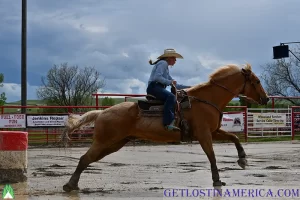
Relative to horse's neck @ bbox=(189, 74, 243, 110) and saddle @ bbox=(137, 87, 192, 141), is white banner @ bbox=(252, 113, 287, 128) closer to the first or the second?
horse's neck @ bbox=(189, 74, 243, 110)

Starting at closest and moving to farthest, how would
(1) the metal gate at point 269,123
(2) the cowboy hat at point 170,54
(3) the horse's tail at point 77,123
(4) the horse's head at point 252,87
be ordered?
(2) the cowboy hat at point 170,54
(3) the horse's tail at point 77,123
(4) the horse's head at point 252,87
(1) the metal gate at point 269,123

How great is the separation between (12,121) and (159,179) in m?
13.0

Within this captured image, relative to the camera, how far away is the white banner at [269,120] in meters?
27.1

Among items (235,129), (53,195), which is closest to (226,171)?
(53,195)

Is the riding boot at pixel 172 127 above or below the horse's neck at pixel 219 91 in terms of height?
below

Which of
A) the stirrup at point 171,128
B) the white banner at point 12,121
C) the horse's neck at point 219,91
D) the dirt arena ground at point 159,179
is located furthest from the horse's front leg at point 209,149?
the white banner at point 12,121

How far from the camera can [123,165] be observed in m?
13.3

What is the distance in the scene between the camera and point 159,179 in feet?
33.6

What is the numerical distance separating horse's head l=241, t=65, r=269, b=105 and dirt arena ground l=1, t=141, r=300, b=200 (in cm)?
164

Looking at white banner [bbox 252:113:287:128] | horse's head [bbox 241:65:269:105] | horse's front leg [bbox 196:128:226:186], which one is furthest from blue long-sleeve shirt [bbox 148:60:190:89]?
white banner [bbox 252:113:287:128]

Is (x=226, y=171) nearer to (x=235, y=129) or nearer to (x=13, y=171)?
(x=13, y=171)

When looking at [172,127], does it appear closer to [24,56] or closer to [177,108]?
[177,108]

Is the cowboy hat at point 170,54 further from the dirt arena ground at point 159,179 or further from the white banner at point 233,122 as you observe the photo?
the white banner at point 233,122

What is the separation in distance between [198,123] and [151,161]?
19.6 feet
